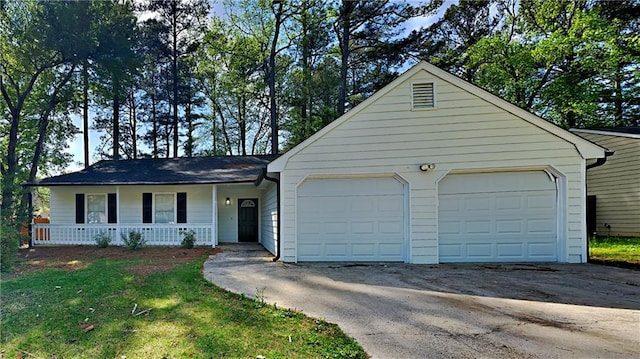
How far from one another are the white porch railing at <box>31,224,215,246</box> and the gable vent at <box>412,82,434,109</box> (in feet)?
26.3

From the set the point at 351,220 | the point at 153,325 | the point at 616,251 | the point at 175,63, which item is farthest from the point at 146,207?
the point at 616,251

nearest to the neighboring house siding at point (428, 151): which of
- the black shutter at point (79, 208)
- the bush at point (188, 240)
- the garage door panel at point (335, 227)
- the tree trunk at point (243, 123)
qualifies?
the garage door panel at point (335, 227)

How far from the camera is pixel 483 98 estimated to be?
7.45 meters

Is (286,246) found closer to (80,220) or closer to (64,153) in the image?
(80,220)

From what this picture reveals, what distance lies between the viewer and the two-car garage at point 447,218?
7.46 m

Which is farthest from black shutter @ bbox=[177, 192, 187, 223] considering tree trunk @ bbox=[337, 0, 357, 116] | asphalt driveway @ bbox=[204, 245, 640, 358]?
tree trunk @ bbox=[337, 0, 357, 116]

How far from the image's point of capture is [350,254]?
307 inches

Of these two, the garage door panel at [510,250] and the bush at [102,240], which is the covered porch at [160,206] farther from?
the garage door panel at [510,250]

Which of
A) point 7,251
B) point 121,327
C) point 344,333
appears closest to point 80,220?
point 7,251

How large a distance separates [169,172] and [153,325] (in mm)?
9955

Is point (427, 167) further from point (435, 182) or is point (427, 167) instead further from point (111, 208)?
point (111, 208)

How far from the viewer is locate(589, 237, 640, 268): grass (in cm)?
753

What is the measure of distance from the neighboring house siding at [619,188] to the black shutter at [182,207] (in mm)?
16035

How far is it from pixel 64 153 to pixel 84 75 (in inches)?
293
